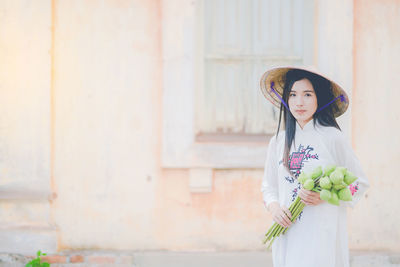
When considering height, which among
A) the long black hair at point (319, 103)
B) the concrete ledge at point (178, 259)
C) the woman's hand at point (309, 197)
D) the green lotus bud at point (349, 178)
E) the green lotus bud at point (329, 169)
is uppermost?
the long black hair at point (319, 103)

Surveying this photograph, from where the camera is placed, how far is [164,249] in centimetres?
559

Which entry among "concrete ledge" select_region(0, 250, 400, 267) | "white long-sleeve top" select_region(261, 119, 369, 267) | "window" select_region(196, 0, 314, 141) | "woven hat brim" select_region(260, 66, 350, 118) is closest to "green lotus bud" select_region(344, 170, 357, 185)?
"white long-sleeve top" select_region(261, 119, 369, 267)

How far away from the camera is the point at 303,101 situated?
322 centimetres

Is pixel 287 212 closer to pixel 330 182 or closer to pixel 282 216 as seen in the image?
pixel 282 216

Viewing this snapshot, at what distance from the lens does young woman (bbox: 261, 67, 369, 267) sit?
3.06m

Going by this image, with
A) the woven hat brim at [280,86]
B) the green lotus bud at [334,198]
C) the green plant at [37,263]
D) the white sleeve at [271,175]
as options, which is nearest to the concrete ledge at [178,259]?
the green plant at [37,263]

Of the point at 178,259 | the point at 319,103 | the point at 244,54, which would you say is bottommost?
the point at 178,259

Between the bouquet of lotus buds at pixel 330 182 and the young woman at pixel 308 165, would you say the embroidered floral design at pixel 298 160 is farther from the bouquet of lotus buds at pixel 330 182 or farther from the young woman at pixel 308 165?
the bouquet of lotus buds at pixel 330 182

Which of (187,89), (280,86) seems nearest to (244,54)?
(187,89)

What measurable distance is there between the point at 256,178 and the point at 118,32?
198 centimetres

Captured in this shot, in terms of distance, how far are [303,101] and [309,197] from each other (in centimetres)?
57

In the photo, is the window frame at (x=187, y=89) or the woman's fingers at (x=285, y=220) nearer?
the woman's fingers at (x=285, y=220)

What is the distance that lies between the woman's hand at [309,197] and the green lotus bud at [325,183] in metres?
0.12

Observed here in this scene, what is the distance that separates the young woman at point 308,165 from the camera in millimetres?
3064
